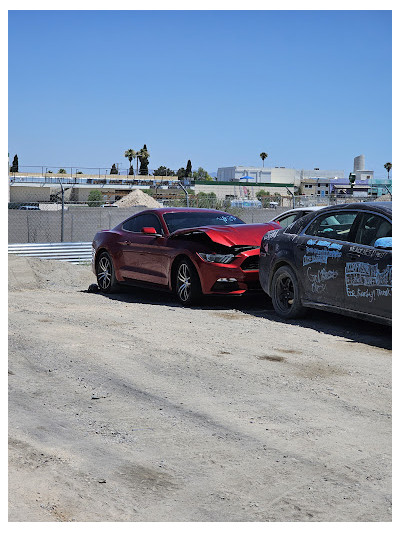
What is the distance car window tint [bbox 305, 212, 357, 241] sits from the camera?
894 centimetres

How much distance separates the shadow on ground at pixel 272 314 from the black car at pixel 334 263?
A: 262 mm

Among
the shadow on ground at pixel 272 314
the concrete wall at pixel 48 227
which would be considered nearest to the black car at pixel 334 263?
the shadow on ground at pixel 272 314

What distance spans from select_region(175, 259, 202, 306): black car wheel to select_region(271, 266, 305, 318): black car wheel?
1295 millimetres

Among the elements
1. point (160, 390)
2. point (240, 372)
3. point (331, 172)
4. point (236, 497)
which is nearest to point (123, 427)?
point (160, 390)

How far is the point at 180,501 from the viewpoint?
4145mm

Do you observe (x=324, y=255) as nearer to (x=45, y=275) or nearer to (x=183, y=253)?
(x=183, y=253)

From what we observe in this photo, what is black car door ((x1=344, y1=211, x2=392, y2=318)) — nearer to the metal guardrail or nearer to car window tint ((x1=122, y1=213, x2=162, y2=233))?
car window tint ((x1=122, y1=213, x2=162, y2=233))

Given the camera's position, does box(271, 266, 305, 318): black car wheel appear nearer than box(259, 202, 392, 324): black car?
No

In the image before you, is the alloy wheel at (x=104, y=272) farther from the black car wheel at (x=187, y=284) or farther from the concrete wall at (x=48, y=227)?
the concrete wall at (x=48, y=227)

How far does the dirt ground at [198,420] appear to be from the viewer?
13.6ft

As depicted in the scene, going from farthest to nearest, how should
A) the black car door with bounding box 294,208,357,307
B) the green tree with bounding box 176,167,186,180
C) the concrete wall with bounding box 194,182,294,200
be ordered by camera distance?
the green tree with bounding box 176,167,186,180 → the concrete wall with bounding box 194,182,294,200 → the black car door with bounding box 294,208,357,307

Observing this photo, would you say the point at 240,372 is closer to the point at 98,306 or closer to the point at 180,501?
the point at 180,501

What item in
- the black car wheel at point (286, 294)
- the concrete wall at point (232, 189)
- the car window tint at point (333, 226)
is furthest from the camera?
the concrete wall at point (232, 189)

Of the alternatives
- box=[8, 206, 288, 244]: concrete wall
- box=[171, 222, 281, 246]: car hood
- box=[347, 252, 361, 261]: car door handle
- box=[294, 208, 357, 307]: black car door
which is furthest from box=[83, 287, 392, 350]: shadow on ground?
box=[8, 206, 288, 244]: concrete wall
